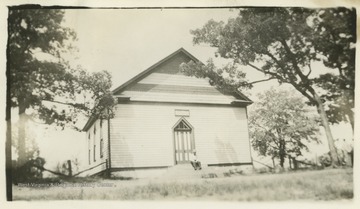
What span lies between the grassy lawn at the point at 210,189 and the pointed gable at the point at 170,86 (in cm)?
117

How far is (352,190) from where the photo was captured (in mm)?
5371

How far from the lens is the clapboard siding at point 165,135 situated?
18.5ft

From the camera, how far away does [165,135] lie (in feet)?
19.1

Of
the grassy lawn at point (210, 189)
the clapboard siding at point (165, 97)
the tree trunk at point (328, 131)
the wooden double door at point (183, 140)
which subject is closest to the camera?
the grassy lawn at point (210, 189)

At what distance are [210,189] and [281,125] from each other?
137 cm

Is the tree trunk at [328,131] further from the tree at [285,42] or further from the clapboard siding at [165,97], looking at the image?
the clapboard siding at [165,97]

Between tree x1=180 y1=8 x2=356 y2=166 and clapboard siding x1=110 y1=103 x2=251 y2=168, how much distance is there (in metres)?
0.77

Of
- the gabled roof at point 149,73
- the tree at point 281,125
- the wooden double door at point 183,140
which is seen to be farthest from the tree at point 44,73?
the tree at point 281,125

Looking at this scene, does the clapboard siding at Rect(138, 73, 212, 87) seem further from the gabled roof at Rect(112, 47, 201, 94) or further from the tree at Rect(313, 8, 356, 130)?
the tree at Rect(313, 8, 356, 130)

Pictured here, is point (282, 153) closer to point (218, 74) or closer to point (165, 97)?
point (218, 74)

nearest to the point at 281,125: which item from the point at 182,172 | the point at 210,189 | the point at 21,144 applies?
the point at 210,189

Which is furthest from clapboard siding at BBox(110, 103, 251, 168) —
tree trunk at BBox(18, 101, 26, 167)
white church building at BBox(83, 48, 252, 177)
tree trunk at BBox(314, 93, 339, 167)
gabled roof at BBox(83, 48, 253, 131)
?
tree trunk at BBox(18, 101, 26, 167)

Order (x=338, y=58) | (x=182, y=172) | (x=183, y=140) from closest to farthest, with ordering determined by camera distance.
Answer: (x=182, y=172) → (x=338, y=58) → (x=183, y=140)

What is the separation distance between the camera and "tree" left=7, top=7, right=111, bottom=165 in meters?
5.53
